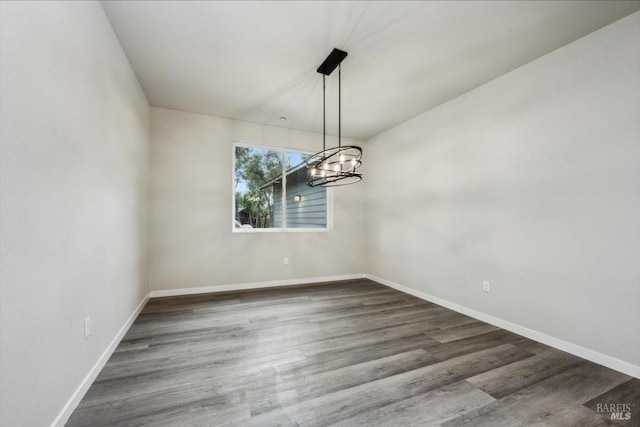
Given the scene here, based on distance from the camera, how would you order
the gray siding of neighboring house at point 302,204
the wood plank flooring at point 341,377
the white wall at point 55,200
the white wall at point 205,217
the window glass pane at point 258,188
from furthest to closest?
the gray siding of neighboring house at point 302,204 < the window glass pane at point 258,188 < the white wall at point 205,217 < the wood plank flooring at point 341,377 < the white wall at point 55,200

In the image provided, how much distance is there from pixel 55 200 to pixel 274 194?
3.43 meters

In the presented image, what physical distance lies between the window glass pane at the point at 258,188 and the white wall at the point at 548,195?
253 cm

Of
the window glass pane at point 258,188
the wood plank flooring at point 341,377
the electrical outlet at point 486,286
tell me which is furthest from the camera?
the window glass pane at point 258,188

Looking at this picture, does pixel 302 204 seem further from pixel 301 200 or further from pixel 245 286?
pixel 245 286

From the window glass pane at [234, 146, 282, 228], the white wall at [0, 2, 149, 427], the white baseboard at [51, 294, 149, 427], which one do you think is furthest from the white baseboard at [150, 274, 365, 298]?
the white wall at [0, 2, 149, 427]

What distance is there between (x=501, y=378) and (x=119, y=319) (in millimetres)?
3327

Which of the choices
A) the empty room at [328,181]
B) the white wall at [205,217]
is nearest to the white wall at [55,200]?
the empty room at [328,181]

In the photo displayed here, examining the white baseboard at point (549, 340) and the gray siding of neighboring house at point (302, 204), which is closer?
the white baseboard at point (549, 340)

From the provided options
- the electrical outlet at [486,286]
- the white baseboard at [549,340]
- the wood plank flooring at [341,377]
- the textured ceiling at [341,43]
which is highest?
the textured ceiling at [341,43]

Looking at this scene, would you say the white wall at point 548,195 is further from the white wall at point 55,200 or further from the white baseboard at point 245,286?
the white wall at point 55,200

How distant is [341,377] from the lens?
1.92 meters

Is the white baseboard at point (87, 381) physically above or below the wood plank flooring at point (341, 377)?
above

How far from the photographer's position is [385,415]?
1.55m

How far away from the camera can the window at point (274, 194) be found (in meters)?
4.48
